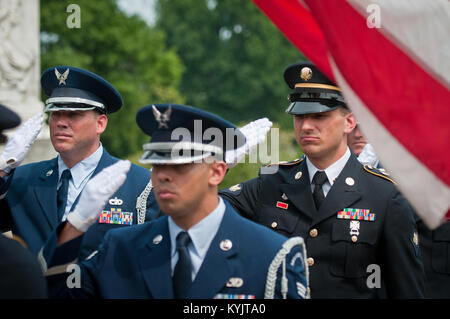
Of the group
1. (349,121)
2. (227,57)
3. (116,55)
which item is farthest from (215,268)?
(227,57)

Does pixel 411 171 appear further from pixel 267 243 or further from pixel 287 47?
pixel 287 47

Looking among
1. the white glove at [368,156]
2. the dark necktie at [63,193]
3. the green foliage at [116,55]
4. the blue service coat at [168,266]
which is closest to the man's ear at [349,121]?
the blue service coat at [168,266]

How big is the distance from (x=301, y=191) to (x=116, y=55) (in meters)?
24.1

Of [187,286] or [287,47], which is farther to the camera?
[287,47]

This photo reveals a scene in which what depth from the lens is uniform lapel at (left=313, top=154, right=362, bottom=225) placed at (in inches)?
191

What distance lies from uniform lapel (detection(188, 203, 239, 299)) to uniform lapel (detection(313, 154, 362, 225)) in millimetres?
1303

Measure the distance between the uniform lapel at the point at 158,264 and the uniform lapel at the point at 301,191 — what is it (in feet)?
4.64

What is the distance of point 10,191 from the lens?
528cm

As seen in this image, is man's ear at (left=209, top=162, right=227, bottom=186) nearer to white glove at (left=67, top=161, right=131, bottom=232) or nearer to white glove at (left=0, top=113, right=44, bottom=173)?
white glove at (left=67, top=161, right=131, bottom=232)

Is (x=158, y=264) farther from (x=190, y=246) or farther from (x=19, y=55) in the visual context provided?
(x=19, y=55)

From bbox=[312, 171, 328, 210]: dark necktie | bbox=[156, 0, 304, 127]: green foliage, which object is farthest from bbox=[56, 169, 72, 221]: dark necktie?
bbox=[156, 0, 304, 127]: green foliage

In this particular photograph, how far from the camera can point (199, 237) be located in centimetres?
369
